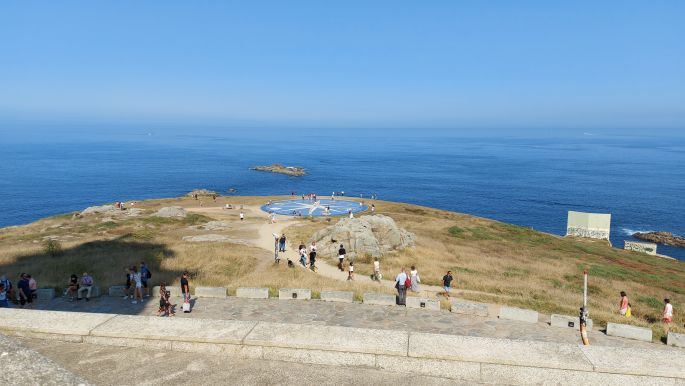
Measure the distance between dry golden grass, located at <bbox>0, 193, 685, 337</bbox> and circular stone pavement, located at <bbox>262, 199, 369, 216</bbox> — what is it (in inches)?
→ 216

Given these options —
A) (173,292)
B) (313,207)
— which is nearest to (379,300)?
(173,292)

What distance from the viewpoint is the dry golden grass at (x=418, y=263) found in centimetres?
2217

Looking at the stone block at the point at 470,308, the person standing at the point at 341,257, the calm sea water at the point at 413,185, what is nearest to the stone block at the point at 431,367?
the stone block at the point at 470,308

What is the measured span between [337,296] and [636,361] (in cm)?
1180

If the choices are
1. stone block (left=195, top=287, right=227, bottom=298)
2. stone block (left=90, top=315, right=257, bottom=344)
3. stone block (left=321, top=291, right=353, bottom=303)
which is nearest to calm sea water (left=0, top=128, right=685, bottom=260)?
stone block (left=321, top=291, right=353, bottom=303)

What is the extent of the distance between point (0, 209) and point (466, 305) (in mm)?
98365

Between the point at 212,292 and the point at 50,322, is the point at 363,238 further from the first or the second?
the point at 50,322

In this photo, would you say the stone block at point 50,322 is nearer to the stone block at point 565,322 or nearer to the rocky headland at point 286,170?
the stone block at point 565,322

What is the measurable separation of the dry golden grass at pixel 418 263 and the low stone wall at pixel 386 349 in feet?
34.2

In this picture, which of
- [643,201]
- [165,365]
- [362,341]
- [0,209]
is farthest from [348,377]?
[643,201]

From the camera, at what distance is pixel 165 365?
24.8ft

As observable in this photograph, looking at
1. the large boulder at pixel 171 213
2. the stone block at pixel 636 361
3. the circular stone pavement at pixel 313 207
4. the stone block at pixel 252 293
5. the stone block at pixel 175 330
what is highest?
the stone block at pixel 636 361

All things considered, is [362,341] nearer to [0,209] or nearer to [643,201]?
[0,209]

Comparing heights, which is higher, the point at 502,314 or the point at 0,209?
the point at 502,314
